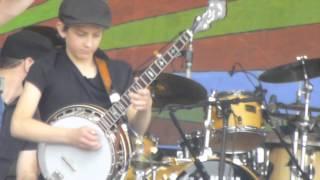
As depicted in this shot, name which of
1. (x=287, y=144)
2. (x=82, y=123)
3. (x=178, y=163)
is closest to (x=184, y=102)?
(x=178, y=163)

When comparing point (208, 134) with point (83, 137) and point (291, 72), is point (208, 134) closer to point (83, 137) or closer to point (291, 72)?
point (291, 72)

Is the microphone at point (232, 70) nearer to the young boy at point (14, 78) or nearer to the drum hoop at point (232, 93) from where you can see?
the drum hoop at point (232, 93)

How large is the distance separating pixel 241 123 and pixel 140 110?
1444 millimetres

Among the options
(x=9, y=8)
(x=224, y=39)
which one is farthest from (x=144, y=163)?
(x=9, y=8)

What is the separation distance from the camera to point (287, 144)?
473cm

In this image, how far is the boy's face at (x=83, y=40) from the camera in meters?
3.59

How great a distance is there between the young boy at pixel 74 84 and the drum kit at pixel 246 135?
0.97m

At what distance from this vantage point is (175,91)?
4.91 m

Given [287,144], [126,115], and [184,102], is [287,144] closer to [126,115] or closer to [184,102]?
[184,102]

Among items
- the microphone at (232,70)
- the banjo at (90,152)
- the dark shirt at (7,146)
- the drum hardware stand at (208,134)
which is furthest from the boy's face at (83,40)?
the microphone at (232,70)

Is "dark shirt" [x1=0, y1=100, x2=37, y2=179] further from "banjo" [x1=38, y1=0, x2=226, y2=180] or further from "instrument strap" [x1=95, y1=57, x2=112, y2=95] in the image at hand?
"instrument strap" [x1=95, y1=57, x2=112, y2=95]

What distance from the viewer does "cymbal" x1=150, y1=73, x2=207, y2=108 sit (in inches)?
187

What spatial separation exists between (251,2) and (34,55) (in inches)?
74.2

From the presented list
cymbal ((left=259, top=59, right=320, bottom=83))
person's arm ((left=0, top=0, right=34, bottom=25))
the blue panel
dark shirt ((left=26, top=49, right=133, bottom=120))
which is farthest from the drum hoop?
person's arm ((left=0, top=0, right=34, bottom=25))
